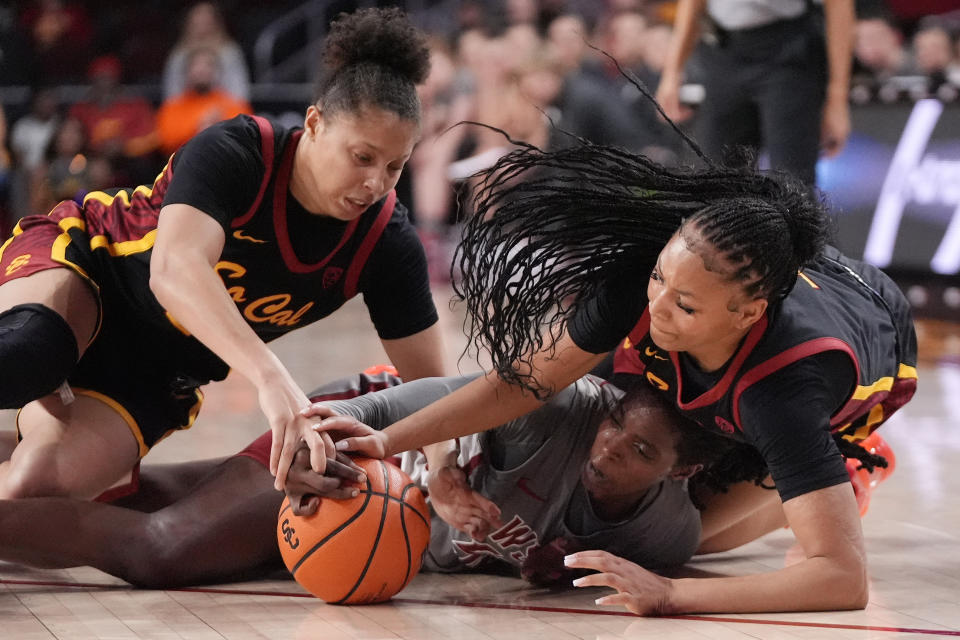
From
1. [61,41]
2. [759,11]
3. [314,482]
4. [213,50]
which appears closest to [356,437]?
[314,482]

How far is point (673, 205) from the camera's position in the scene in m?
2.91

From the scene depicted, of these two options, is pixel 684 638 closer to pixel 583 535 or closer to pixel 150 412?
pixel 583 535

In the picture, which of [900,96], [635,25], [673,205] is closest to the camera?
[673,205]

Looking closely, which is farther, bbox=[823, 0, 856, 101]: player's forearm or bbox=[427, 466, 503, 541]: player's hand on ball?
bbox=[823, 0, 856, 101]: player's forearm

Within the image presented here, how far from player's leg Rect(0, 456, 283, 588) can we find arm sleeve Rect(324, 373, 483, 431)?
0.98 feet

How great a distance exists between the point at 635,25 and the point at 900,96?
8.68ft

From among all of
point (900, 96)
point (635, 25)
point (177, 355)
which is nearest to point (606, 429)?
point (177, 355)

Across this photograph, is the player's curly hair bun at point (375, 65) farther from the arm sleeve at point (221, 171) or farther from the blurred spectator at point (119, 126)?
the blurred spectator at point (119, 126)

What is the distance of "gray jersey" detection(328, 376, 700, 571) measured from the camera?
317 centimetres

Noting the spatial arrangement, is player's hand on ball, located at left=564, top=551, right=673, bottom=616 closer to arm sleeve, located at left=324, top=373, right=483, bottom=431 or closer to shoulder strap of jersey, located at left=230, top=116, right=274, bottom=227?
arm sleeve, located at left=324, top=373, right=483, bottom=431

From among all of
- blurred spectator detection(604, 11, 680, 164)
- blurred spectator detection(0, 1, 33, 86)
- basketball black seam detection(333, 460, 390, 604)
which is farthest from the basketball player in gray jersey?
blurred spectator detection(0, 1, 33, 86)

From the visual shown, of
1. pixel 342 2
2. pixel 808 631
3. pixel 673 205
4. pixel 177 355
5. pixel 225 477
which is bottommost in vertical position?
pixel 808 631

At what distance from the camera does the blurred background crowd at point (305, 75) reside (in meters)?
9.24

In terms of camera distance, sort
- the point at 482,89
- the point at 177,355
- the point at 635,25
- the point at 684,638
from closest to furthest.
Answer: the point at 684,638
the point at 177,355
the point at 635,25
the point at 482,89
